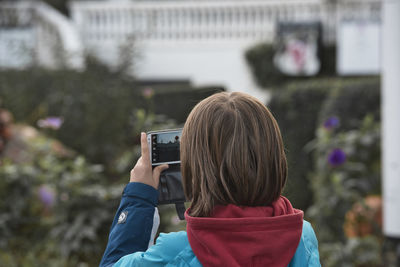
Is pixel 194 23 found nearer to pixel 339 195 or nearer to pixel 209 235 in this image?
pixel 339 195

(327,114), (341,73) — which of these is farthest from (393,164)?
(341,73)

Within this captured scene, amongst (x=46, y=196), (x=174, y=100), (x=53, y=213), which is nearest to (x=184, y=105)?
(x=174, y=100)

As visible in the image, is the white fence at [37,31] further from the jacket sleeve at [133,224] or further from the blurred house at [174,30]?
the jacket sleeve at [133,224]

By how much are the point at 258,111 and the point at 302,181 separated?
12.9ft

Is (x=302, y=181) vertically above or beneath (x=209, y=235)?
beneath

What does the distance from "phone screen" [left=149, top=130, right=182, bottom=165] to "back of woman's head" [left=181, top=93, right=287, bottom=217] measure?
6.3 inches

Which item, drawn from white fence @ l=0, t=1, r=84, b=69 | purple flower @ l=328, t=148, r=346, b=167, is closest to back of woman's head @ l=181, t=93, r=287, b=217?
purple flower @ l=328, t=148, r=346, b=167

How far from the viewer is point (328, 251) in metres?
3.59

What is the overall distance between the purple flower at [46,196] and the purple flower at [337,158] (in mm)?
1991

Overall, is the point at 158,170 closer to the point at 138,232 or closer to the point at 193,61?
the point at 138,232

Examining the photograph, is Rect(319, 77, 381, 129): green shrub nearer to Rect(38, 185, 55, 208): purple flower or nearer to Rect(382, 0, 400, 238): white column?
Rect(382, 0, 400, 238): white column

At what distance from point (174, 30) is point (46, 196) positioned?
5.95 m

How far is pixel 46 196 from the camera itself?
13.0 feet

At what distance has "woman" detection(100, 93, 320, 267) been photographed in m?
1.25
